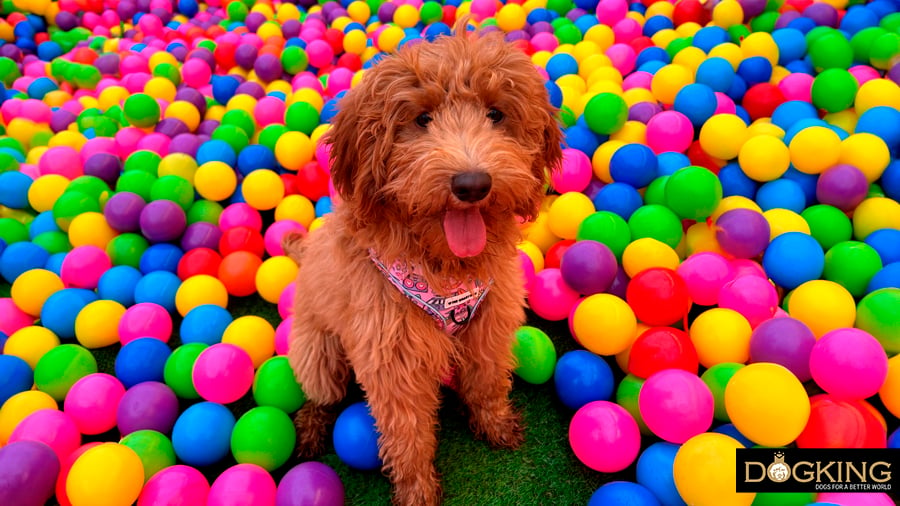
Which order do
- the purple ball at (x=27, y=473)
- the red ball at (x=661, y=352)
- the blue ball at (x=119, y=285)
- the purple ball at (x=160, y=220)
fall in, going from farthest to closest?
the purple ball at (x=160, y=220), the blue ball at (x=119, y=285), the red ball at (x=661, y=352), the purple ball at (x=27, y=473)

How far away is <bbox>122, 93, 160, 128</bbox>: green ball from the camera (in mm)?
4758

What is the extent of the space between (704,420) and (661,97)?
2.79 metres

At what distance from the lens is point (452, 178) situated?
179 cm

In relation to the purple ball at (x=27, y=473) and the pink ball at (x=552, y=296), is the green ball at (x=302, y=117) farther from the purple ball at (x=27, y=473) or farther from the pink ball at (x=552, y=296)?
the purple ball at (x=27, y=473)

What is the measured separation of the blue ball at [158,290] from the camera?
3676 mm

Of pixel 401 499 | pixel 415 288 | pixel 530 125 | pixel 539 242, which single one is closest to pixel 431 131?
pixel 530 125

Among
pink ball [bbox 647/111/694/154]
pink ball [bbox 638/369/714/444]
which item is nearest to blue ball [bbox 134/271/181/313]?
pink ball [bbox 638/369/714/444]

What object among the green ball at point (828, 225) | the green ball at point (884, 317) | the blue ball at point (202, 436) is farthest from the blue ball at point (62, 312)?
the green ball at point (828, 225)

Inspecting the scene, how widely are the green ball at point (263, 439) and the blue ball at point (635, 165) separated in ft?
8.70

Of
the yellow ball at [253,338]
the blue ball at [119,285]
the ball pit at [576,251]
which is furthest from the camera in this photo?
the blue ball at [119,285]

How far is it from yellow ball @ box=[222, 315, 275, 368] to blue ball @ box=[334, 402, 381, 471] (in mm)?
792

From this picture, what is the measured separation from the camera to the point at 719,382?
274cm

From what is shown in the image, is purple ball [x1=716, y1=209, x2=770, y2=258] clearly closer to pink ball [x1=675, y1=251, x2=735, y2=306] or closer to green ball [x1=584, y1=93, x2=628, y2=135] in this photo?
pink ball [x1=675, y1=251, x2=735, y2=306]

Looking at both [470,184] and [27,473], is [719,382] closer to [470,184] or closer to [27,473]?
[470,184]
